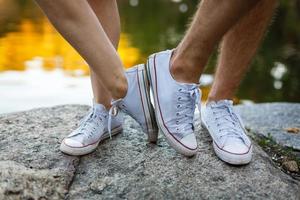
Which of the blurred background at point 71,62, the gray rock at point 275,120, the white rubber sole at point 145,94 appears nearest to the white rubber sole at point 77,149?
the white rubber sole at point 145,94

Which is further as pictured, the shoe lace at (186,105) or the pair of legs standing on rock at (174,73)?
the shoe lace at (186,105)

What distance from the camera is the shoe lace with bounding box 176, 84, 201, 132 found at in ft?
7.24

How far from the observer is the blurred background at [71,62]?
848 centimetres

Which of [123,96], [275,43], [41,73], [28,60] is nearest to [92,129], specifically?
[123,96]

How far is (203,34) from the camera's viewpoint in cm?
209

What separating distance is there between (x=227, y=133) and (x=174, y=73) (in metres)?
0.38

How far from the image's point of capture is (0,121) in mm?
2850

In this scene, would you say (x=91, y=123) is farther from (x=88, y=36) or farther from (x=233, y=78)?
(x=233, y=78)

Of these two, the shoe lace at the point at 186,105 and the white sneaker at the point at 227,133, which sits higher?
the shoe lace at the point at 186,105

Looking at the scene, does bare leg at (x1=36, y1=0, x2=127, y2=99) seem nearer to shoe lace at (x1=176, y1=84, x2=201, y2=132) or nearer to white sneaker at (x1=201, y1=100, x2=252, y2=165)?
shoe lace at (x1=176, y1=84, x2=201, y2=132)

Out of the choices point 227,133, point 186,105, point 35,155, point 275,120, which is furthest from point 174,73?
point 275,120

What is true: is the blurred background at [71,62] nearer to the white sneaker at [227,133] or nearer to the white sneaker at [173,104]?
the white sneaker at [227,133]

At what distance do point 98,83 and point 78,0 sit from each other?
0.52m

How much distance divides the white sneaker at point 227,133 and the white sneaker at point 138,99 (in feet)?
1.04
